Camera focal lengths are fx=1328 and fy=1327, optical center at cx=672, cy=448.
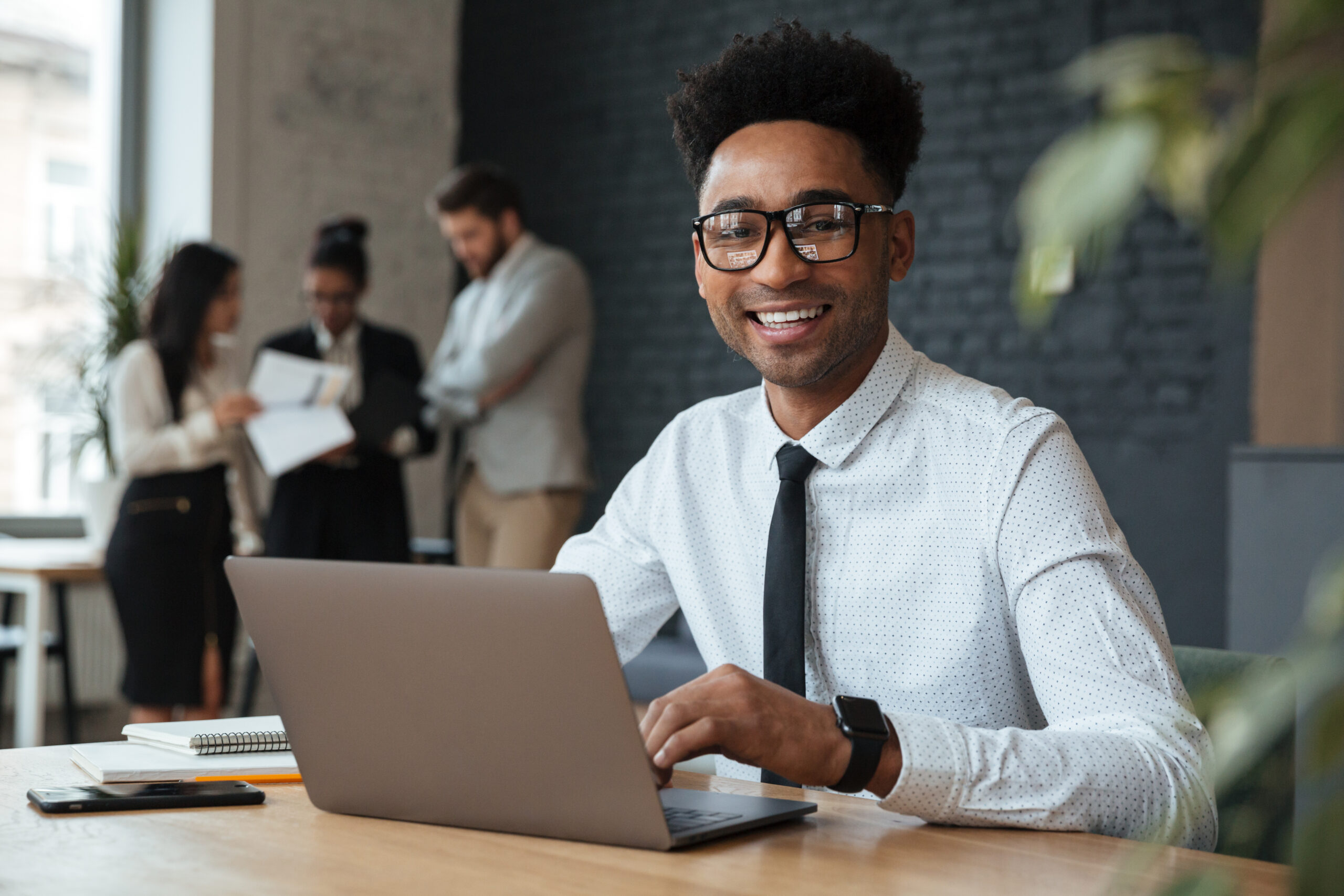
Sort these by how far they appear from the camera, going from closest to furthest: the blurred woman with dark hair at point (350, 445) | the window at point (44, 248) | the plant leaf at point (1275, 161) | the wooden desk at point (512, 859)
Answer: the plant leaf at point (1275, 161)
the wooden desk at point (512, 859)
the blurred woman with dark hair at point (350, 445)
the window at point (44, 248)

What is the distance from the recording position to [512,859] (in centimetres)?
88

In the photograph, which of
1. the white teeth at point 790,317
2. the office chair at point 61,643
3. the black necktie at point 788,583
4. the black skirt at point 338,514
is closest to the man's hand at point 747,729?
the black necktie at point 788,583

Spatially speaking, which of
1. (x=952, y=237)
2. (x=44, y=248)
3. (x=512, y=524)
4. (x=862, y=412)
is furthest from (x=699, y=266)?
(x=44, y=248)

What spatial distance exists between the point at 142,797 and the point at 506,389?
290 cm

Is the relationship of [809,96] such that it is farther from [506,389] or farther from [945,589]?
[506,389]

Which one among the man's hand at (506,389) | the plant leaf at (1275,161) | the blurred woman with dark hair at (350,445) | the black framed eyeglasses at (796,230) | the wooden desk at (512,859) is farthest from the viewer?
the man's hand at (506,389)

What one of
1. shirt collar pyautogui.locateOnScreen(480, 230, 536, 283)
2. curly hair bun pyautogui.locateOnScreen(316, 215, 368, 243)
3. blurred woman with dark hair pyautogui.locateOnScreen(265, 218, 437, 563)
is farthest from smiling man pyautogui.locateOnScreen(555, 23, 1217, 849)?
curly hair bun pyautogui.locateOnScreen(316, 215, 368, 243)

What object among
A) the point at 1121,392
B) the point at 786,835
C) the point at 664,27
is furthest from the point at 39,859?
the point at 664,27

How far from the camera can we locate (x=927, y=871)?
86cm

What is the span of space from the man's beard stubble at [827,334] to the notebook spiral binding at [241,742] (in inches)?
24.0

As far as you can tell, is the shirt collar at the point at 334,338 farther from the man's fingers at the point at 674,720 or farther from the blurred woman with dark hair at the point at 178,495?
the man's fingers at the point at 674,720

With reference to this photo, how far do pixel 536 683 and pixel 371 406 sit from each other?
299 centimetres

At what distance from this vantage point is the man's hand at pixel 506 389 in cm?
389

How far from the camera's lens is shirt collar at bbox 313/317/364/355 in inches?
155
